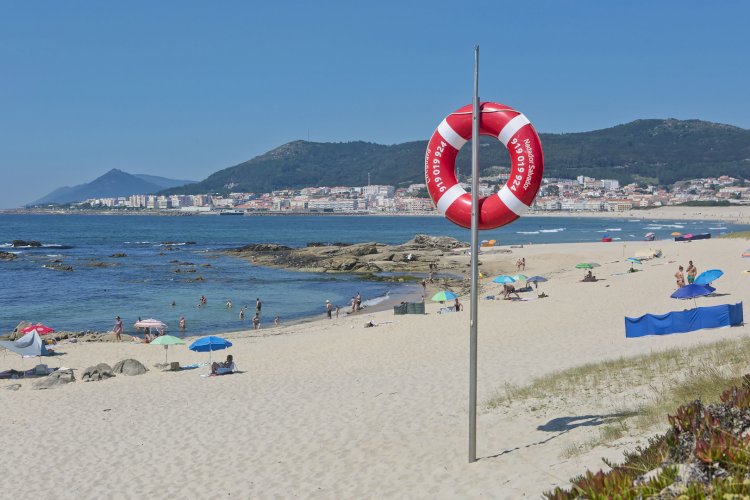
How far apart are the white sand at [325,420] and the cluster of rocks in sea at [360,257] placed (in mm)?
24582

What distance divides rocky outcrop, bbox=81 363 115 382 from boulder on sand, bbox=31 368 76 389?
0.76 ft

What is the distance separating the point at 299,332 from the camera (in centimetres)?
2075

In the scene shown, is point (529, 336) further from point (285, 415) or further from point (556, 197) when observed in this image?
point (556, 197)

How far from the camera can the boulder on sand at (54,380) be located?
41.7ft

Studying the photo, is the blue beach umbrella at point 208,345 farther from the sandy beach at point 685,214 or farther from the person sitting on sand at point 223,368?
the sandy beach at point 685,214

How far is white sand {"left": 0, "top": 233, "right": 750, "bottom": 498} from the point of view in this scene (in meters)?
6.95

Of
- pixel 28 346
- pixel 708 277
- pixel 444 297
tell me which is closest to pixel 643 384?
pixel 708 277

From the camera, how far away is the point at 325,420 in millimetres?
9328

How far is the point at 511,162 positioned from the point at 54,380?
1042 cm

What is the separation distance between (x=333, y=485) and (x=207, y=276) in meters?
33.6

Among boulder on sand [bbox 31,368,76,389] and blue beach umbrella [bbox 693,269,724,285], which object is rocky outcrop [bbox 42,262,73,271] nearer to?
boulder on sand [bbox 31,368,76,389]

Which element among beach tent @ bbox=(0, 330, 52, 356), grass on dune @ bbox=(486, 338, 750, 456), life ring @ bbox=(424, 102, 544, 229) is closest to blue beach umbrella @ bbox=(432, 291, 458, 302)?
grass on dune @ bbox=(486, 338, 750, 456)

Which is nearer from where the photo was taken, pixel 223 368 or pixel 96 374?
pixel 96 374

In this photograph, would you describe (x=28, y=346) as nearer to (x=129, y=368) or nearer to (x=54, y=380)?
(x=54, y=380)
